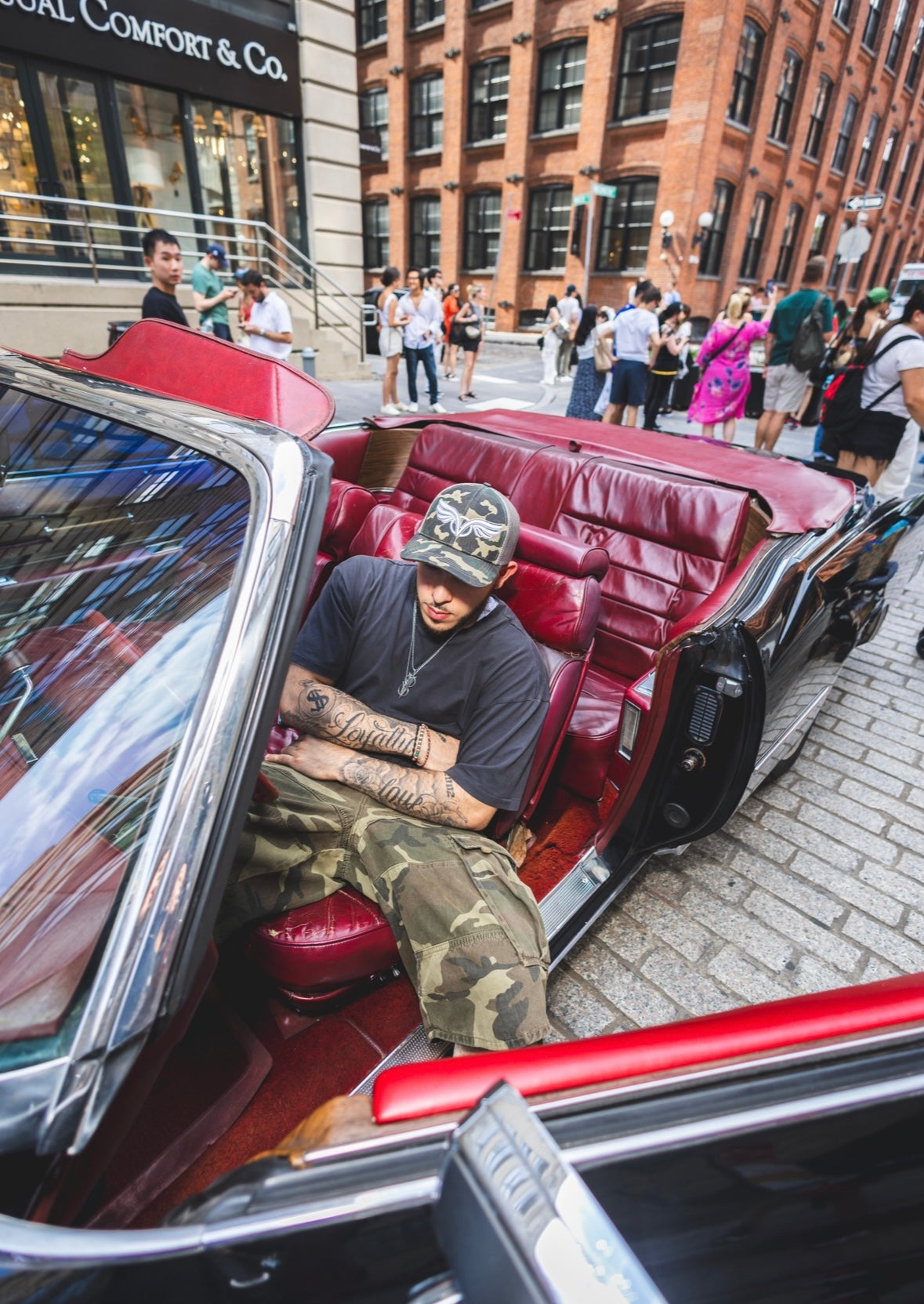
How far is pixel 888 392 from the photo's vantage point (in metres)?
4.20

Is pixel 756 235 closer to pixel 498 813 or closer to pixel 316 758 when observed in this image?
pixel 498 813

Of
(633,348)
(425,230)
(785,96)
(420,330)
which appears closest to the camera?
(633,348)

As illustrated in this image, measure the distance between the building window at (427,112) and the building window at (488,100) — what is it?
1.48 metres

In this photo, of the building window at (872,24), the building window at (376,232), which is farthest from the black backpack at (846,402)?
the building window at (872,24)

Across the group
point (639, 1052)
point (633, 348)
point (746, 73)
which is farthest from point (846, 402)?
point (746, 73)

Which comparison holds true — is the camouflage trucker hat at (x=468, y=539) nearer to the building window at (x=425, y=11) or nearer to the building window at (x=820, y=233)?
the building window at (x=425, y=11)

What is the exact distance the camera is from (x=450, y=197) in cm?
2044

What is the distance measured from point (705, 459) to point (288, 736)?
7.45 ft

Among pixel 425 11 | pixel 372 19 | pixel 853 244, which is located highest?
pixel 372 19

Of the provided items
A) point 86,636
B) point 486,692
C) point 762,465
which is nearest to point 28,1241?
point 86,636

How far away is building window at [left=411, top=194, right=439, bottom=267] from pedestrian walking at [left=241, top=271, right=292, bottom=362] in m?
18.2

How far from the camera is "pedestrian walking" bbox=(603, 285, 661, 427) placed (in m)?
6.62

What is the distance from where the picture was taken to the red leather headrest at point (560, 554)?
218 cm

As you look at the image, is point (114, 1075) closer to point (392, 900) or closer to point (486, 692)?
point (392, 900)
